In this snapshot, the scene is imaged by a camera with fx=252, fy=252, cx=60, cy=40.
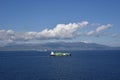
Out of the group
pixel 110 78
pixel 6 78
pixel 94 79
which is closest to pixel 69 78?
pixel 94 79

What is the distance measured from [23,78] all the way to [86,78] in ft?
112

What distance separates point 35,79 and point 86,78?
89.7ft

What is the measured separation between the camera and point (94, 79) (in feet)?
431

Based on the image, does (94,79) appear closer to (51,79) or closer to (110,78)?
(110,78)

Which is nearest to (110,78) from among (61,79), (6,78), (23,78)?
(61,79)

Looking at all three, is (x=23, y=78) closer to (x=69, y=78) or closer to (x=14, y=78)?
(x=14, y=78)

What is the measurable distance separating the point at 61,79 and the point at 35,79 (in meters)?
13.7

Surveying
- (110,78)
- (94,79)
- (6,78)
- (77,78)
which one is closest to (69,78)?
(77,78)

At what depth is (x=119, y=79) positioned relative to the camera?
131 metres

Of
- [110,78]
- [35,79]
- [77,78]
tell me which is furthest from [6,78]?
[110,78]

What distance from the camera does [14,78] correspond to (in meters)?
137

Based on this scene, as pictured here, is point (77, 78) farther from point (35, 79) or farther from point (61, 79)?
point (35, 79)

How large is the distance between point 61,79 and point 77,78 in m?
8.93

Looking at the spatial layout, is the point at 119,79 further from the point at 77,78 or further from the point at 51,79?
the point at 51,79
